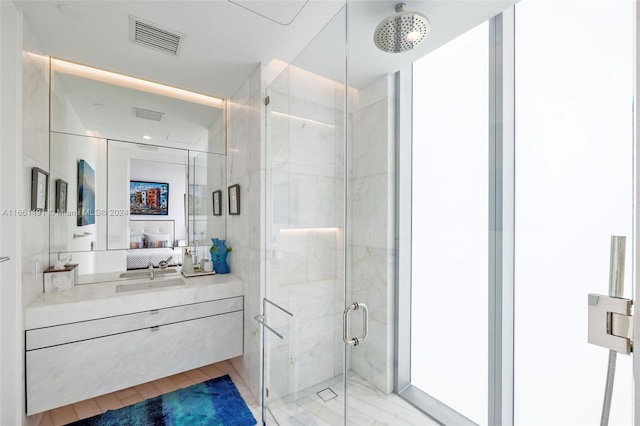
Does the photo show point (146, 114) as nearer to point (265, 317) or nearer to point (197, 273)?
point (197, 273)

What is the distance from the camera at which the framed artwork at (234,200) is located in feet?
7.79

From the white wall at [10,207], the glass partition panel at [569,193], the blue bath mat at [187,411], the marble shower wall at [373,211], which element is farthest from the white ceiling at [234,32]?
the blue bath mat at [187,411]

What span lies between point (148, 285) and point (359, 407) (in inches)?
74.9

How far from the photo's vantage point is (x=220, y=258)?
2.59 metres

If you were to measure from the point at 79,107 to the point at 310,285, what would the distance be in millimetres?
2440

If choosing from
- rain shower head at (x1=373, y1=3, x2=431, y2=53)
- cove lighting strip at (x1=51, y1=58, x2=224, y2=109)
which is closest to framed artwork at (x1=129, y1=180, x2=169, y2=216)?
cove lighting strip at (x1=51, y1=58, x2=224, y2=109)

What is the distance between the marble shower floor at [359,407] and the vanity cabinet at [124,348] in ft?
3.24

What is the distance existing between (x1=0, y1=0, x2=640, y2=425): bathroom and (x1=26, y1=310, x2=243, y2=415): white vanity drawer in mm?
105

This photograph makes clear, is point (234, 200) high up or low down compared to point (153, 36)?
down

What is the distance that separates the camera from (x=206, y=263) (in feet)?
8.46

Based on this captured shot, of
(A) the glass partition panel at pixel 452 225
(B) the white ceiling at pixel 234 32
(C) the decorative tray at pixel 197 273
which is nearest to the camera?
(A) the glass partition panel at pixel 452 225

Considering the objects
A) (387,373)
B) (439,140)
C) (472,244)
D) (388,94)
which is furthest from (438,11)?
(387,373)

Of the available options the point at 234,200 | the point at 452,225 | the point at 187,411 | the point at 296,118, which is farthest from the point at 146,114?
the point at 452,225

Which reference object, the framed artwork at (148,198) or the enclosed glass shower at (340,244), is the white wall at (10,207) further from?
the enclosed glass shower at (340,244)
